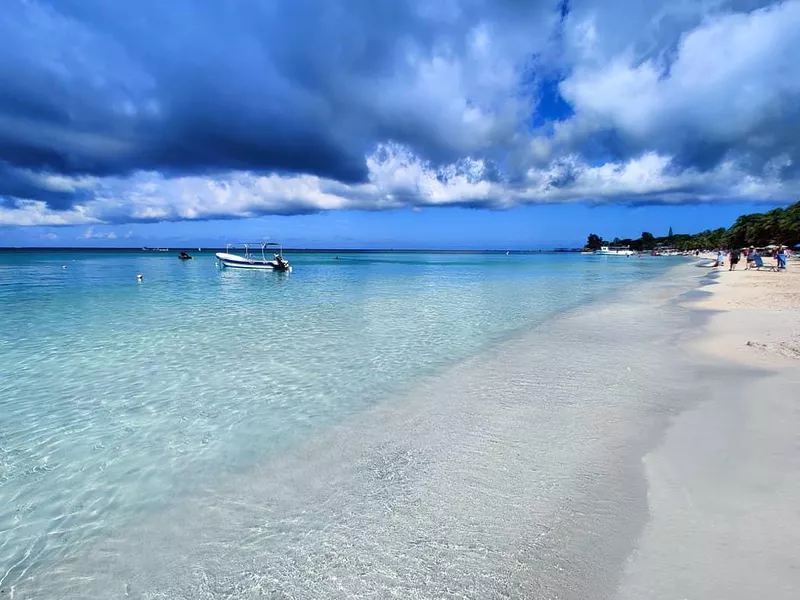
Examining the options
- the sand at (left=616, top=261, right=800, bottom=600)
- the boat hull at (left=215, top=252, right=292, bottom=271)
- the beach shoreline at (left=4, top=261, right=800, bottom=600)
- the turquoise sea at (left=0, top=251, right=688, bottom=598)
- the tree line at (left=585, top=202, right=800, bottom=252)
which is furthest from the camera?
the tree line at (left=585, top=202, right=800, bottom=252)

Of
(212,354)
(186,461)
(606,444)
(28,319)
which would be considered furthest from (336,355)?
(28,319)

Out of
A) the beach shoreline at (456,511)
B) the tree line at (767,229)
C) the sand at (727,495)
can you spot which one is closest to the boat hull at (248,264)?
the beach shoreline at (456,511)

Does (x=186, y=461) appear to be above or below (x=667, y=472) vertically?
below

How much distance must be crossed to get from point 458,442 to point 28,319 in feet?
65.6

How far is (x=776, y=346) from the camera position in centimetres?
1025

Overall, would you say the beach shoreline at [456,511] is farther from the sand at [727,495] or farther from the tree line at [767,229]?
the tree line at [767,229]

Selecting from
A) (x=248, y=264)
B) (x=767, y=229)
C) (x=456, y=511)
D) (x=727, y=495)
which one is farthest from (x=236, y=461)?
(x=767, y=229)

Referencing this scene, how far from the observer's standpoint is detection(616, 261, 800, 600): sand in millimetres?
3215

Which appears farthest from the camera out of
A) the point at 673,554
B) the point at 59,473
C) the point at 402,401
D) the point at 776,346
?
the point at 776,346

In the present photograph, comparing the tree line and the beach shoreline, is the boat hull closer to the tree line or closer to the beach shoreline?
the beach shoreline

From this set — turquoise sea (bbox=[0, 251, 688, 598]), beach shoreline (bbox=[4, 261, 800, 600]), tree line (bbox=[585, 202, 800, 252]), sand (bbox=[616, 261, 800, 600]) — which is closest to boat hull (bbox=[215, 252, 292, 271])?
turquoise sea (bbox=[0, 251, 688, 598])

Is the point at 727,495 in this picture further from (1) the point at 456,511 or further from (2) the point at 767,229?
(2) the point at 767,229

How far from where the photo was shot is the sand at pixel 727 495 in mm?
3215

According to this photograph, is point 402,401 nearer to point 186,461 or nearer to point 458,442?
point 458,442
